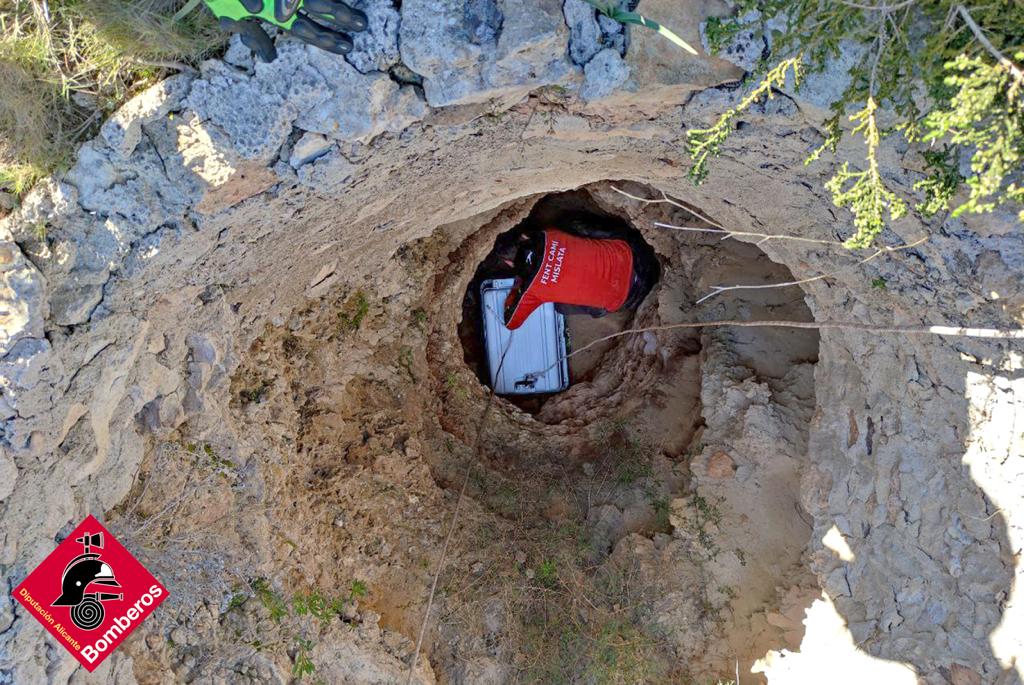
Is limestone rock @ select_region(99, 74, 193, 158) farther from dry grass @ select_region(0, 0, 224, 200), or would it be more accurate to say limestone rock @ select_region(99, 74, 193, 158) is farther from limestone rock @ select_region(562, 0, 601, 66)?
limestone rock @ select_region(562, 0, 601, 66)

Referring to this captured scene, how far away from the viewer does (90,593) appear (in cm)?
269

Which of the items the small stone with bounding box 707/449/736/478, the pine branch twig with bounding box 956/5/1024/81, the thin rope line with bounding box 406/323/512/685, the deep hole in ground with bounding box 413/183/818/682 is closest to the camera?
the pine branch twig with bounding box 956/5/1024/81

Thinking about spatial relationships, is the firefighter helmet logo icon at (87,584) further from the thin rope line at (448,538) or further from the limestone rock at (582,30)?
the limestone rock at (582,30)

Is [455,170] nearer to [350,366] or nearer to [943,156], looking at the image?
[350,366]

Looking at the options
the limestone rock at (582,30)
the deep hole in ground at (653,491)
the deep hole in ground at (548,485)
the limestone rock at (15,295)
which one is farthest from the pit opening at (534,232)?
the limestone rock at (15,295)

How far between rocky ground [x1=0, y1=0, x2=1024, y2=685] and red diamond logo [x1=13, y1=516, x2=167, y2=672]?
62mm

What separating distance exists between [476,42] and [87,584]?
8.16 ft

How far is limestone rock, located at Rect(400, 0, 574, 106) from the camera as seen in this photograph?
229cm

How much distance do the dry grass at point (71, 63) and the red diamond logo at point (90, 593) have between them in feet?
4.31

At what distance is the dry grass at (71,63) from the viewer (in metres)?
2.21

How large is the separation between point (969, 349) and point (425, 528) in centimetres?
305

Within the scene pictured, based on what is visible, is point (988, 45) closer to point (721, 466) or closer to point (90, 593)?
point (721, 466)

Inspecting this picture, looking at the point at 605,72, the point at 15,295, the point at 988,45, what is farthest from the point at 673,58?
the point at 15,295

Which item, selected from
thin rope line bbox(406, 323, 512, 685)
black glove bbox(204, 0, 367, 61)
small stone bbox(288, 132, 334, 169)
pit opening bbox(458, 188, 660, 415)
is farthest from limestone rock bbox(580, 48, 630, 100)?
pit opening bbox(458, 188, 660, 415)
